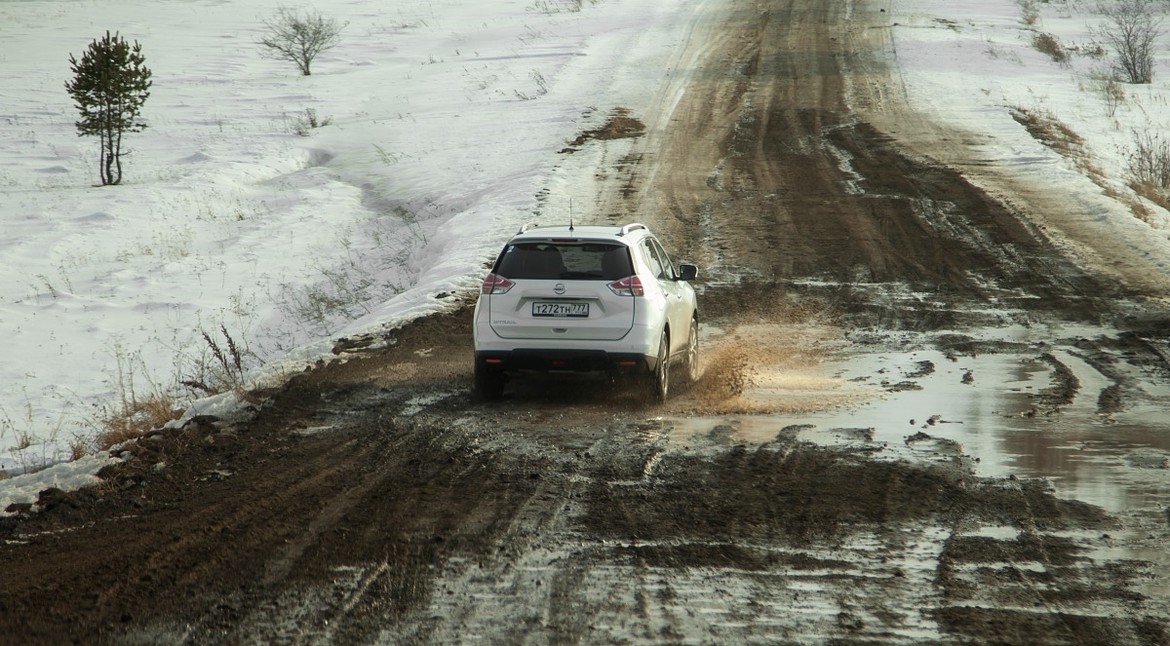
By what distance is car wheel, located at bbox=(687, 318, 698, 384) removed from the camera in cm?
1257

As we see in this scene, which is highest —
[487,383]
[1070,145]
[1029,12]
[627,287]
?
[1029,12]

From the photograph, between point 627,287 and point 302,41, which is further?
point 302,41

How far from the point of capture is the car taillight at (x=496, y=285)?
10.8 metres

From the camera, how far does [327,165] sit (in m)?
29.4

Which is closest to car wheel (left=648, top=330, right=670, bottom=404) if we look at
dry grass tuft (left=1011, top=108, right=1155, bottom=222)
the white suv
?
the white suv

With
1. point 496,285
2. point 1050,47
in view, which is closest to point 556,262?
point 496,285

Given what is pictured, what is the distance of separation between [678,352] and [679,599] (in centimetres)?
631

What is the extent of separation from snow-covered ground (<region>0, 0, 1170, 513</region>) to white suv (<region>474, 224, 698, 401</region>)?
303cm

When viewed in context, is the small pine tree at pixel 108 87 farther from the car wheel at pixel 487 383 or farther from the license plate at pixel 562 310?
the license plate at pixel 562 310

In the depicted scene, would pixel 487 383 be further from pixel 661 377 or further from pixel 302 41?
pixel 302 41

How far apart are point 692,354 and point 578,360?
2623 millimetres

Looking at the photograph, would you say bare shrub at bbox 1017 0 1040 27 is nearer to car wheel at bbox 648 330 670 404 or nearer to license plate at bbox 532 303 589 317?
car wheel at bbox 648 330 670 404

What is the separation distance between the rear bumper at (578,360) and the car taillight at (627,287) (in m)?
0.59

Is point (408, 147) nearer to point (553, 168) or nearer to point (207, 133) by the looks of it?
point (553, 168)
